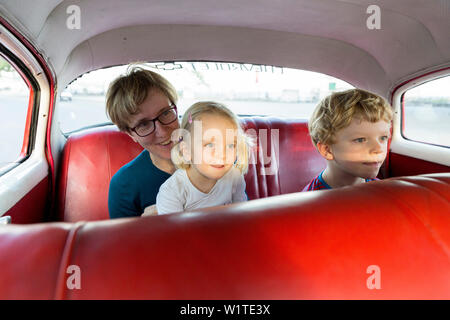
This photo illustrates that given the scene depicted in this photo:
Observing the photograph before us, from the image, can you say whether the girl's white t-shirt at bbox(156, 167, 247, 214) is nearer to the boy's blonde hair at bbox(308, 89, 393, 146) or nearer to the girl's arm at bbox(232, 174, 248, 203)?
the girl's arm at bbox(232, 174, 248, 203)

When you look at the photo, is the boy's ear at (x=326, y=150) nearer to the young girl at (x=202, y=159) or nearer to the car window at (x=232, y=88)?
the young girl at (x=202, y=159)

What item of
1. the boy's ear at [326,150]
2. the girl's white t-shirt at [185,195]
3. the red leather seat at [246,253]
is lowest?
the red leather seat at [246,253]

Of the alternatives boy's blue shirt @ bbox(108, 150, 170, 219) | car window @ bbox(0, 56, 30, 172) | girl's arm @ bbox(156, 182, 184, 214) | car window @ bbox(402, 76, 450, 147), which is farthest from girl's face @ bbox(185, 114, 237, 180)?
car window @ bbox(402, 76, 450, 147)

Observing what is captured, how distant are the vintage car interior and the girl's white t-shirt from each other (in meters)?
0.42

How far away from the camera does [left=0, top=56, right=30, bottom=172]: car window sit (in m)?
1.40

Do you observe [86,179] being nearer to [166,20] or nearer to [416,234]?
[166,20]

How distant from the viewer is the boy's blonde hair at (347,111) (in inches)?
48.7

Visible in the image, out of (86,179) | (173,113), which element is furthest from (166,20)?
(86,179)

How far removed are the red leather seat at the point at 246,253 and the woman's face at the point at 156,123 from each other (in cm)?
79

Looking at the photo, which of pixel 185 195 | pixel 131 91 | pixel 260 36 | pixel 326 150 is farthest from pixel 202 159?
pixel 260 36

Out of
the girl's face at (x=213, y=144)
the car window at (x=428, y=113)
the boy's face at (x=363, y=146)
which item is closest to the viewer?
the girl's face at (x=213, y=144)

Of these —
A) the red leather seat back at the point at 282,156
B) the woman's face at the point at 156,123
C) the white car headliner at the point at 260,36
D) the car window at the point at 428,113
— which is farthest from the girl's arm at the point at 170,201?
the car window at the point at 428,113

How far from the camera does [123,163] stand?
1965mm

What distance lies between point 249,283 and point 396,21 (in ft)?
6.14
